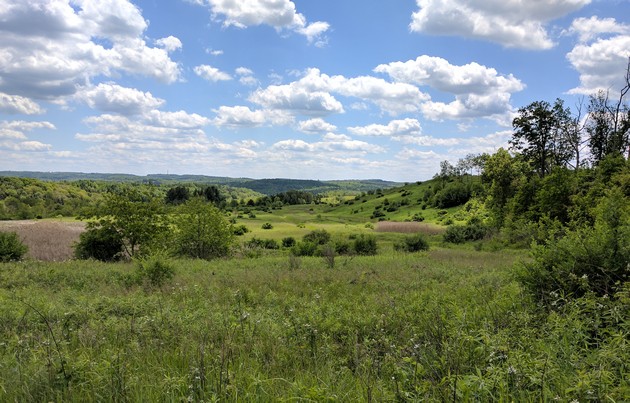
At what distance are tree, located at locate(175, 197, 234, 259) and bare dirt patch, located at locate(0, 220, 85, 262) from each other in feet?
26.5

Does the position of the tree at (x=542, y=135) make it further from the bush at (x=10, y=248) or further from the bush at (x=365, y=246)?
the bush at (x=10, y=248)

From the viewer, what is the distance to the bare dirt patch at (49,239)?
93.0 feet

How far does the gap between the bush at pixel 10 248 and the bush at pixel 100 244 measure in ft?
11.2

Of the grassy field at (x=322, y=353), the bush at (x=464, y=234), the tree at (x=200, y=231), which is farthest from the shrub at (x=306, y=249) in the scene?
the grassy field at (x=322, y=353)

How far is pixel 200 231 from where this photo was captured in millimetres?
31438

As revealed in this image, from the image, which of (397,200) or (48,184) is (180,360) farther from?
(48,184)

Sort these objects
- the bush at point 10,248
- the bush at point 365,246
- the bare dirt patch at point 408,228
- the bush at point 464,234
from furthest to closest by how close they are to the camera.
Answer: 1. the bare dirt patch at point 408,228
2. the bush at point 464,234
3. the bush at point 365,246
4. the bush at point 10,248

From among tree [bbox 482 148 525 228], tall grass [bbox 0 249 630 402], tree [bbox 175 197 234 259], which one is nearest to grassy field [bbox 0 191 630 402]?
tall grass [bbox 0 249 630 402]

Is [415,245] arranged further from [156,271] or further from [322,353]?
[322,353]

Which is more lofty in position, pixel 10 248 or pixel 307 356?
pixel 307 356

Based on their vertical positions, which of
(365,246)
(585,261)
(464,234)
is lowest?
(365,246)

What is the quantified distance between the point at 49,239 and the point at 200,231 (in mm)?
14004

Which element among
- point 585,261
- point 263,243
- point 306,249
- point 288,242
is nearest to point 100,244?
point 306,249

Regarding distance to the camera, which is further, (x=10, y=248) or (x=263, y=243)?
(x=263, y=243)
